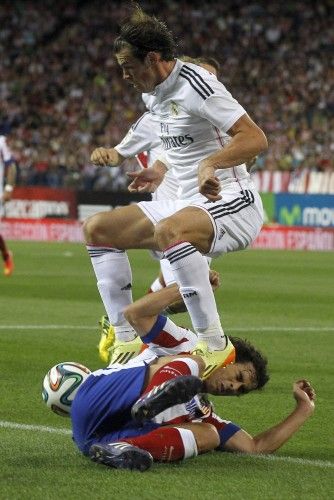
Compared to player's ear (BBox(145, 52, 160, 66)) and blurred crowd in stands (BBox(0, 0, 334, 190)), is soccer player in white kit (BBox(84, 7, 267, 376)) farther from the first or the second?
blurred crowd in stands (BBox(0, 0, 334, 190))

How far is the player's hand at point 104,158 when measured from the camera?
8352 mm

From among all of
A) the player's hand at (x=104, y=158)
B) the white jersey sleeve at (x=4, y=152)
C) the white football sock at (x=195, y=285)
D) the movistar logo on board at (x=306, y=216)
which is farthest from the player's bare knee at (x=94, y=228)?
the movistar logo on board at (x=306, y=216)

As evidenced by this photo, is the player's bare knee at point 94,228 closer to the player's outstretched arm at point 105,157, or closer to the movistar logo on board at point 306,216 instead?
the player's outstretched arm at point 105,157

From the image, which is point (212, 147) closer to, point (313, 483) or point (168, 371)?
point (168, 371)

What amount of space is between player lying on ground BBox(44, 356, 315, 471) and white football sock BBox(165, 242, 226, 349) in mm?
705

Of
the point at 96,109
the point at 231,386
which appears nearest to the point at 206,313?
the point at 231,386

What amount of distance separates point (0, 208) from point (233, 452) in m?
26.6

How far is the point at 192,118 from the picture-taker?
7566mm

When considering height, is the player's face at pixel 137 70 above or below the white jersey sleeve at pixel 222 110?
above

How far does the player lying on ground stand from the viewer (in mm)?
5750

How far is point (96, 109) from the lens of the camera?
3712cm

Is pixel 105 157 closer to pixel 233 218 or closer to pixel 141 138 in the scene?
pixel 141 138

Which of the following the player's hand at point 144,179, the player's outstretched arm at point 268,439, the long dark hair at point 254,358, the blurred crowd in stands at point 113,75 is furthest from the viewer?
the blurred crowd in stands at point 113,75

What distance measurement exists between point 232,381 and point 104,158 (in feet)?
8.04
